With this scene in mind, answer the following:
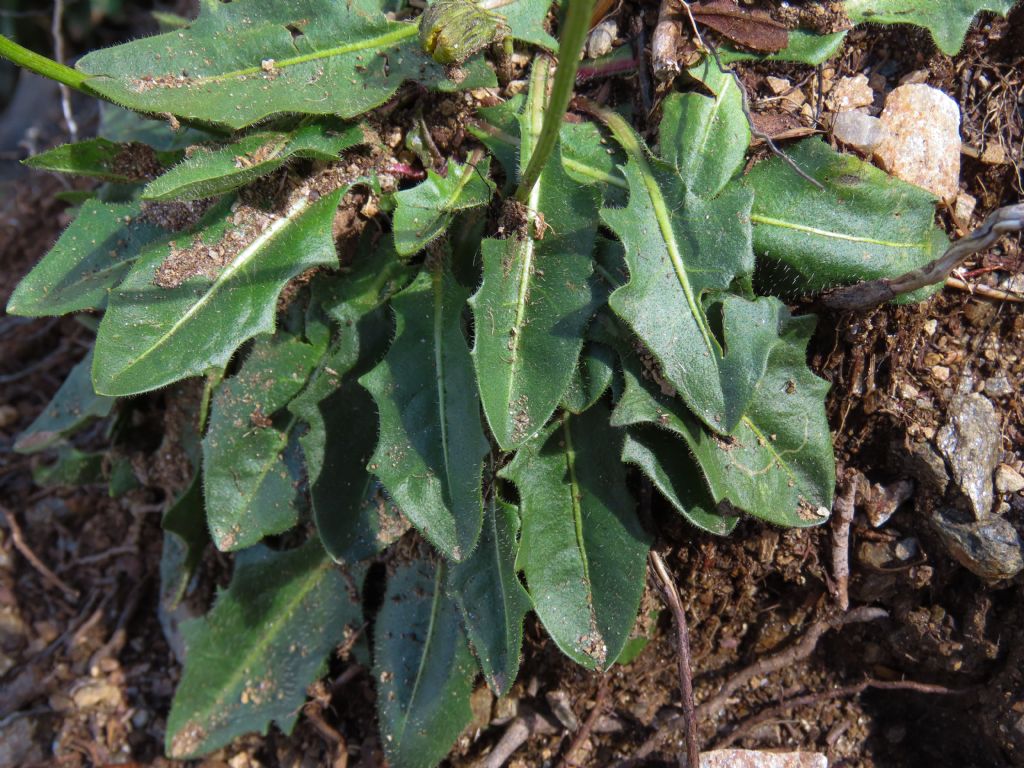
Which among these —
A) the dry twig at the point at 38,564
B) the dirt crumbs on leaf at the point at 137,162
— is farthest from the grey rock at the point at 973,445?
the dry twig at the point at 38,564

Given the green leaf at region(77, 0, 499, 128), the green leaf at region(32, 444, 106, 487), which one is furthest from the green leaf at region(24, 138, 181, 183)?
the green leaf at region(32, 444, 106, 487)

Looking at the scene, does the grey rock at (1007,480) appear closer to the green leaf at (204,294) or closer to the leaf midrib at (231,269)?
the green leaf at (204,294)

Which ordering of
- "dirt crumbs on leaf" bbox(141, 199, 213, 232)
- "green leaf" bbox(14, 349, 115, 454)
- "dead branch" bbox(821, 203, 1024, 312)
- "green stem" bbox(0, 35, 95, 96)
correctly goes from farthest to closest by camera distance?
"green leaf" bbox(14, 349, 115, 454)
"dirt crumbs on leaf" bbox(141, 199, 213, 232)
"green stem" bbox(0, 35, 95, 96)
"dead branch" bbox(821, 203, 1024, 312)

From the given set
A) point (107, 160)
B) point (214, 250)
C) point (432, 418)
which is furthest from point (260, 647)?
point (107, 160)

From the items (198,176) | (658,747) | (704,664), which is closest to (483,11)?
(198,176)

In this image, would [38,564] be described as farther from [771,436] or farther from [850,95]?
[850,95]

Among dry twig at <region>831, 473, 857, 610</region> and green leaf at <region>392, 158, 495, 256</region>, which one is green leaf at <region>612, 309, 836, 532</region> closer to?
dry twig at <region>831, 473, 857, 610</region>
